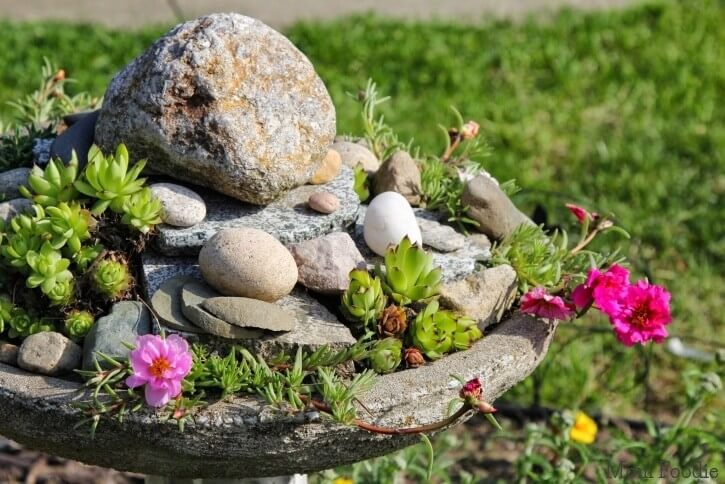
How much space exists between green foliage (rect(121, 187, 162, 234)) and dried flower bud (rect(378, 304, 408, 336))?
0.53m

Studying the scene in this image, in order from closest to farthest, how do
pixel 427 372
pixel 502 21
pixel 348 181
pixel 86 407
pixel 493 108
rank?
pixel 86 407 → pixel 427 372 → pixel 348 181 → pixel 493 108 → pixel 502 21

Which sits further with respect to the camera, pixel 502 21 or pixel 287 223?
pixel 502 21

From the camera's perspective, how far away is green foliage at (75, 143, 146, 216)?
89.1 inches

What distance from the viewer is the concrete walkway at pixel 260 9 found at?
6176 mm

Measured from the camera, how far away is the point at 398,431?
2082 mm

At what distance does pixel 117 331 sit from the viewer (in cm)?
217

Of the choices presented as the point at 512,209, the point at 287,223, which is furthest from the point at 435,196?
the point at 287,223

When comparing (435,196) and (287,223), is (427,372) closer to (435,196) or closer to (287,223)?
(287,223)

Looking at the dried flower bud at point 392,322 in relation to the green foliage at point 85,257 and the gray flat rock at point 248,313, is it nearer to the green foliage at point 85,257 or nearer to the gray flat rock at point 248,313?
the gray flat rock at point 248,313

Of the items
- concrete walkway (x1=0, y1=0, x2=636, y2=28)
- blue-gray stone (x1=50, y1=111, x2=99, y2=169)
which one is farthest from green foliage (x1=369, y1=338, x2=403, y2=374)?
concrete walkway (x1=0, y1=0, x2=636, y2=28)

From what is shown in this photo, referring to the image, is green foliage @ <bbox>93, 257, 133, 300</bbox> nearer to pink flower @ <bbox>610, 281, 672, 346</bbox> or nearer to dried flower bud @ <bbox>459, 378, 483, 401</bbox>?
dried flower bud @ <bbox>459, 378, 483, 401</bbox>

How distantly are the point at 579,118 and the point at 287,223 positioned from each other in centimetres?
331

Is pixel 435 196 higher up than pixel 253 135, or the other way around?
pixel 253 135

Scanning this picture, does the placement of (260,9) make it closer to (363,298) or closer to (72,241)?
(72,241)
